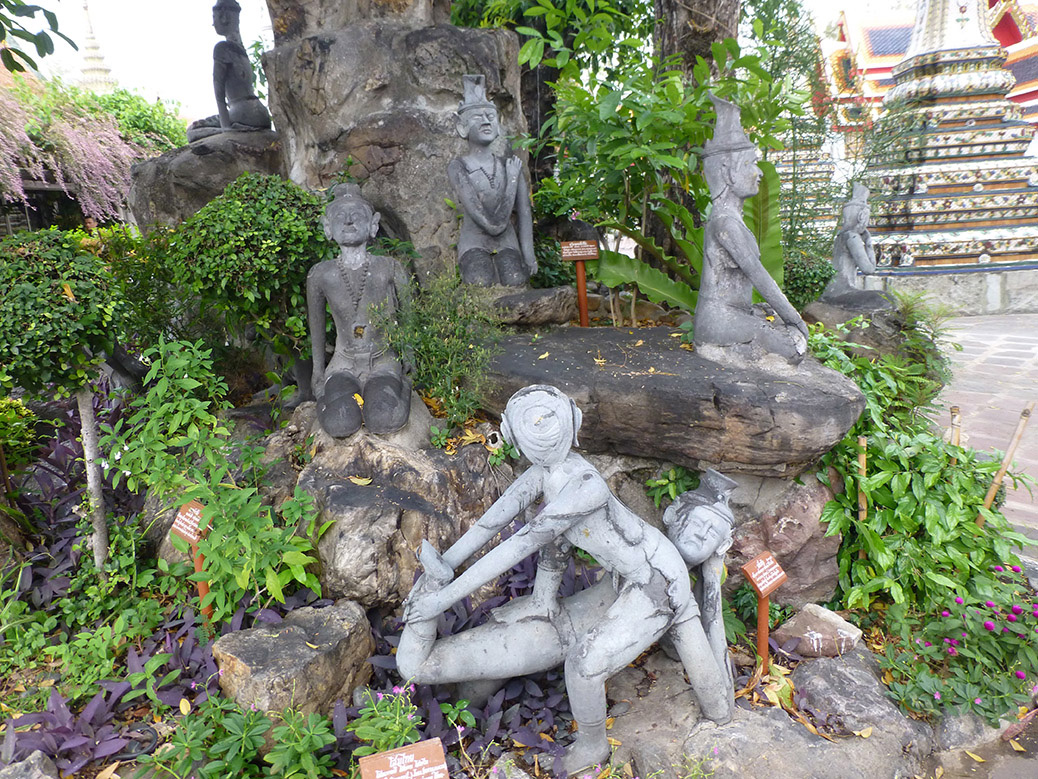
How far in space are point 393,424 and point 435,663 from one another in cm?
138

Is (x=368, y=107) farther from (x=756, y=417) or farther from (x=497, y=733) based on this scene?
(x=497, y=733)

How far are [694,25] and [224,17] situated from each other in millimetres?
4295

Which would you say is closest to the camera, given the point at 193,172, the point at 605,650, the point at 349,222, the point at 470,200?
the point at 605,650

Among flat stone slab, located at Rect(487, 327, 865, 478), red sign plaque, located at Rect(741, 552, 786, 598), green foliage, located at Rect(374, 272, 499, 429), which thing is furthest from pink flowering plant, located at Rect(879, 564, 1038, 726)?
green foliage, located at Rect(374, 272, 499, 429)

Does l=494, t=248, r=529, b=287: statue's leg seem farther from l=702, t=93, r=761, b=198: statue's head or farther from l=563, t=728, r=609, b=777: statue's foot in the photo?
l=563, t=728, r=609, b=777: statue's foot

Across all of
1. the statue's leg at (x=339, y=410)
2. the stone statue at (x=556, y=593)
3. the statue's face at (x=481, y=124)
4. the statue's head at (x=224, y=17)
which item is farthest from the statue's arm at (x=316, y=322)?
the statue's head at (x=224, y=17)

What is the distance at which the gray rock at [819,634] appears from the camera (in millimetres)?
2891

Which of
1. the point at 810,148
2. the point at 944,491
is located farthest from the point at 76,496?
the point at 810,148

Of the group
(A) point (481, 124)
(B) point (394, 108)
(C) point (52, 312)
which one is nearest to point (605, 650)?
(C) point (52, 312)

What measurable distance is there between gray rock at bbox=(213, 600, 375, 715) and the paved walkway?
3.34 meters

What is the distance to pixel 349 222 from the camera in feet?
11.4

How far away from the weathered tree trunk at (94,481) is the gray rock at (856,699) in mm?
3155

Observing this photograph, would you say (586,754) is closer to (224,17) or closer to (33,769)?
(33,769)

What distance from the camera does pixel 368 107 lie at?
16.4 ft
